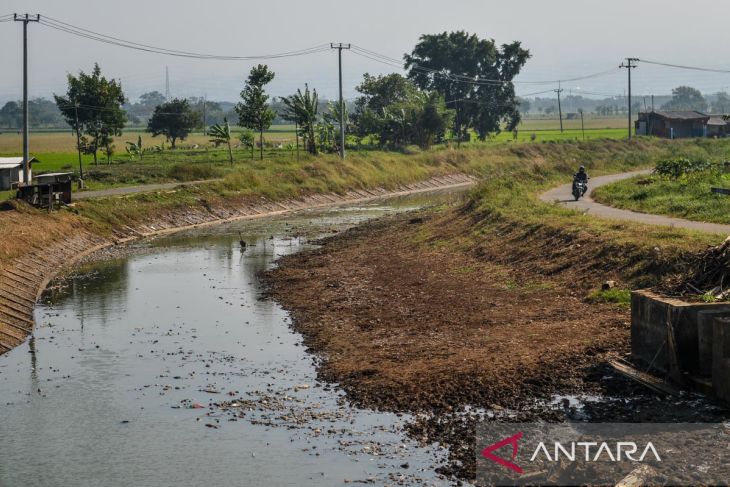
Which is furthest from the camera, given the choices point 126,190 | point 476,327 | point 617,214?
point 126,190

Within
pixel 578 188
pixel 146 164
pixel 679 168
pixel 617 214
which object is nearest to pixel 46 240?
pixel 617 214

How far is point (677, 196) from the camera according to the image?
42.7 meters

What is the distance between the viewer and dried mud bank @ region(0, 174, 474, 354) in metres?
31.7

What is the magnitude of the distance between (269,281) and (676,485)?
23901 mm

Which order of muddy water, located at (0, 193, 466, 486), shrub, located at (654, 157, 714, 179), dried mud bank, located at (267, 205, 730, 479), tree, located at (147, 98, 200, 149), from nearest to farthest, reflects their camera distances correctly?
muddy water, located at (0, 193, 466, 486) → dried mud bank, located at (267, 205, 730, 479) → shrub, located at (654, 157, 714, 179) → tree, located at (147, 98, 200, 149)

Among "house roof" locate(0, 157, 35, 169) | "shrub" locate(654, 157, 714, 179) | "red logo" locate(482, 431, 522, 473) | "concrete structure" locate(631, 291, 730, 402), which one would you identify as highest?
"house roof" locate(0, 157, 35, 169)

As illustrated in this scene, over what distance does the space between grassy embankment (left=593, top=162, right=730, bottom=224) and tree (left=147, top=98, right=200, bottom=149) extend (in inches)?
2670

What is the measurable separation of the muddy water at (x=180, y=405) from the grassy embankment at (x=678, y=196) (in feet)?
52.9

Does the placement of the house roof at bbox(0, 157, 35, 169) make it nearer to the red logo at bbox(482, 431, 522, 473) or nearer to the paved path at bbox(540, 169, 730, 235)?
the paved path at bbox(540, 169, 730, 235)

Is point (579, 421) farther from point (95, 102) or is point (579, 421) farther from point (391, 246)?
point (95, 102)

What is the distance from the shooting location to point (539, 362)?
21750 mm

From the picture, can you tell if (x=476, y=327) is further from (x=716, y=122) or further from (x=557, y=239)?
(x=716, y=122)

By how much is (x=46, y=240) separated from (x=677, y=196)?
26.9 metres

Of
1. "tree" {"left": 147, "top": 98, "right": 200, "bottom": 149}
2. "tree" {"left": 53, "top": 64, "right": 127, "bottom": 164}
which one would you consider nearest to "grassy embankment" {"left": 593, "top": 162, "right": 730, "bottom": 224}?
"tree" {"left": 53, "top": 64, "right": 127, "bottom": 164}
